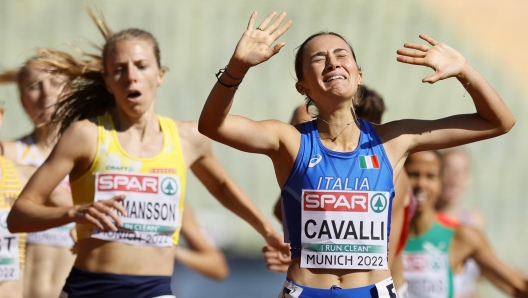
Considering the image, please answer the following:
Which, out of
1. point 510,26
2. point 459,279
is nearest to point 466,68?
point 459,279

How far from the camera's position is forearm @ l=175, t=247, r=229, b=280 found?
512cm

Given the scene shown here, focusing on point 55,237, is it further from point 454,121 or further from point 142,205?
point 454,121

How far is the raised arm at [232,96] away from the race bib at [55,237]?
2854 millimetres

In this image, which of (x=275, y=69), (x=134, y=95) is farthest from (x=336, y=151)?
(x=275, y=69)

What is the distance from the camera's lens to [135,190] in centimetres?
432

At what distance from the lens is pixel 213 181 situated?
4.80 meters

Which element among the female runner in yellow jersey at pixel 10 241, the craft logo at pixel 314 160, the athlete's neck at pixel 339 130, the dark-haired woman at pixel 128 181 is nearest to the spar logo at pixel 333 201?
the craft logo at pixel 314 160

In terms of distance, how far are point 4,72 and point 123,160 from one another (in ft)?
6.81

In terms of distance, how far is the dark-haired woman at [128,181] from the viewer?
4203 millimetres

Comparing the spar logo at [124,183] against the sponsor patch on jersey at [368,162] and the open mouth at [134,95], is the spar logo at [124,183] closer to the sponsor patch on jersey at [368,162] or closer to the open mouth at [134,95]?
the open mouth at [134,95]

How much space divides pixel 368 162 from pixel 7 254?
249 cm

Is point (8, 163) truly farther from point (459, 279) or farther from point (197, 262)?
point (459, 279)

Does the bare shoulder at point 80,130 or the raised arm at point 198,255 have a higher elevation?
the bare shoulder at point 80,130

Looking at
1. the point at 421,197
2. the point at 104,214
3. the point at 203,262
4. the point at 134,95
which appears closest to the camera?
the point at 104,214
